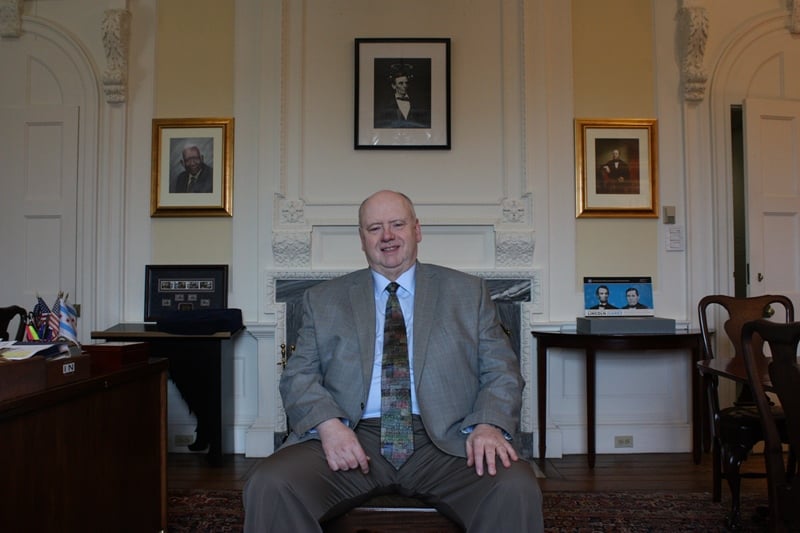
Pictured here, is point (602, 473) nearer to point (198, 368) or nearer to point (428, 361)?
point (428, 361)

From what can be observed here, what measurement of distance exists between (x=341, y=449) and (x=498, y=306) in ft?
6.73

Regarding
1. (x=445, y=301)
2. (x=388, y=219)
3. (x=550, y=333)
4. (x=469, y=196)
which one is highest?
(x=469, y=196)

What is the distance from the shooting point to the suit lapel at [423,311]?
1.62 metres

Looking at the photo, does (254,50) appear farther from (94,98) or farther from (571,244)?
(571,244)

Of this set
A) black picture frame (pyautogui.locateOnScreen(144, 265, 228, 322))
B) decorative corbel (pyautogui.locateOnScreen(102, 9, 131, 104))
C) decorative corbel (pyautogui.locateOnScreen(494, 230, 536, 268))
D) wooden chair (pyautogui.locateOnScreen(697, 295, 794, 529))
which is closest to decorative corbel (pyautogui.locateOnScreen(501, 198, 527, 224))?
decorative corbel (pyautogui.locateOnScreen(494, 230, 536, 268))

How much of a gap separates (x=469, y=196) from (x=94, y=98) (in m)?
2.53

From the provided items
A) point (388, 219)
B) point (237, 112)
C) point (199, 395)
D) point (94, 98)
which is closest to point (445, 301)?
point (388, 219)

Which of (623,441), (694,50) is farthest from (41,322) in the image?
(694,50)

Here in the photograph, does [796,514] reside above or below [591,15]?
below

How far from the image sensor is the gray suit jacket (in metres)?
1.54

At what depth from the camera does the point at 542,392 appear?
3.18 m

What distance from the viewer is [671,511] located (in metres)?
2.42

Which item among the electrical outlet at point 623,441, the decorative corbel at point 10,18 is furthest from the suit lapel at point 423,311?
the decorative corbel at point 10,18

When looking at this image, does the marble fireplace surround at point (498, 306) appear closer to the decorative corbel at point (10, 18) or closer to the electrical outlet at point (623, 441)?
the electrical outlet at point (623, 441)
